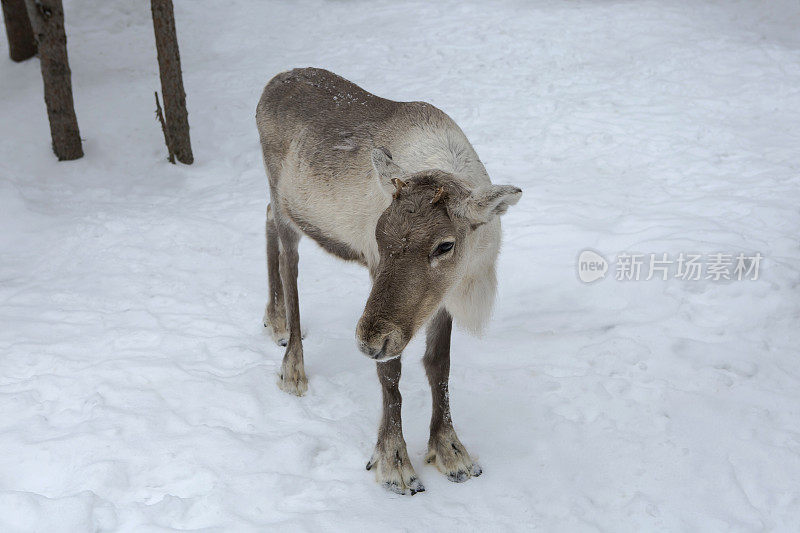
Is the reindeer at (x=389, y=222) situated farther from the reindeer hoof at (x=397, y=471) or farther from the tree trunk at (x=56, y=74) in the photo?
the tree trunk at (x=56, y=74)

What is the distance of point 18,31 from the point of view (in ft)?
31.3

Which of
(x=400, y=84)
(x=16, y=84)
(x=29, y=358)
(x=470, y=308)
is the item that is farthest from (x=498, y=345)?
(x=16, y=84)

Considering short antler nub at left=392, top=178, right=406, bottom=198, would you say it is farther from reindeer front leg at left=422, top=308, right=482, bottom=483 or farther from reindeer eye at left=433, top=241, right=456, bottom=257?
reindeer front leg at left=422, top=308, right=482, bottom=483

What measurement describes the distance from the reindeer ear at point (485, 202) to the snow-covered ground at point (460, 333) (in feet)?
4.60

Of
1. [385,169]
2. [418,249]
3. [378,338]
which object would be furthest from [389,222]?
[378,338]

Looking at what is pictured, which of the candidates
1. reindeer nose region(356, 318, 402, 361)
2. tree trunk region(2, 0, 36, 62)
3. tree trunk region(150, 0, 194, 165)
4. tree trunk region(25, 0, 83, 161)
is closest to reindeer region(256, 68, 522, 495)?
reindeer nose region(356, 318, 402, 361)

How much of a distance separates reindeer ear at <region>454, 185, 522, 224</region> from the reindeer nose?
1.97 feet

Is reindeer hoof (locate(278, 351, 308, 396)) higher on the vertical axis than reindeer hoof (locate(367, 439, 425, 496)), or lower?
lower

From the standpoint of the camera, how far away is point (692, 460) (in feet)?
11.3

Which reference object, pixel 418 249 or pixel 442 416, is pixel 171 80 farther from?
pixel 418 249

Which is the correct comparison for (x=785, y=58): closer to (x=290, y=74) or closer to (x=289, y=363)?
(x=290, y=74)

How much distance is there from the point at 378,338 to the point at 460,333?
7.53 feet

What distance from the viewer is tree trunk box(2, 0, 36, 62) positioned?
950 cm

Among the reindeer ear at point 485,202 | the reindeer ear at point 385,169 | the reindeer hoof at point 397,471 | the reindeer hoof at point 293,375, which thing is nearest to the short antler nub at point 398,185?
the reindeer ear at point 385,169
